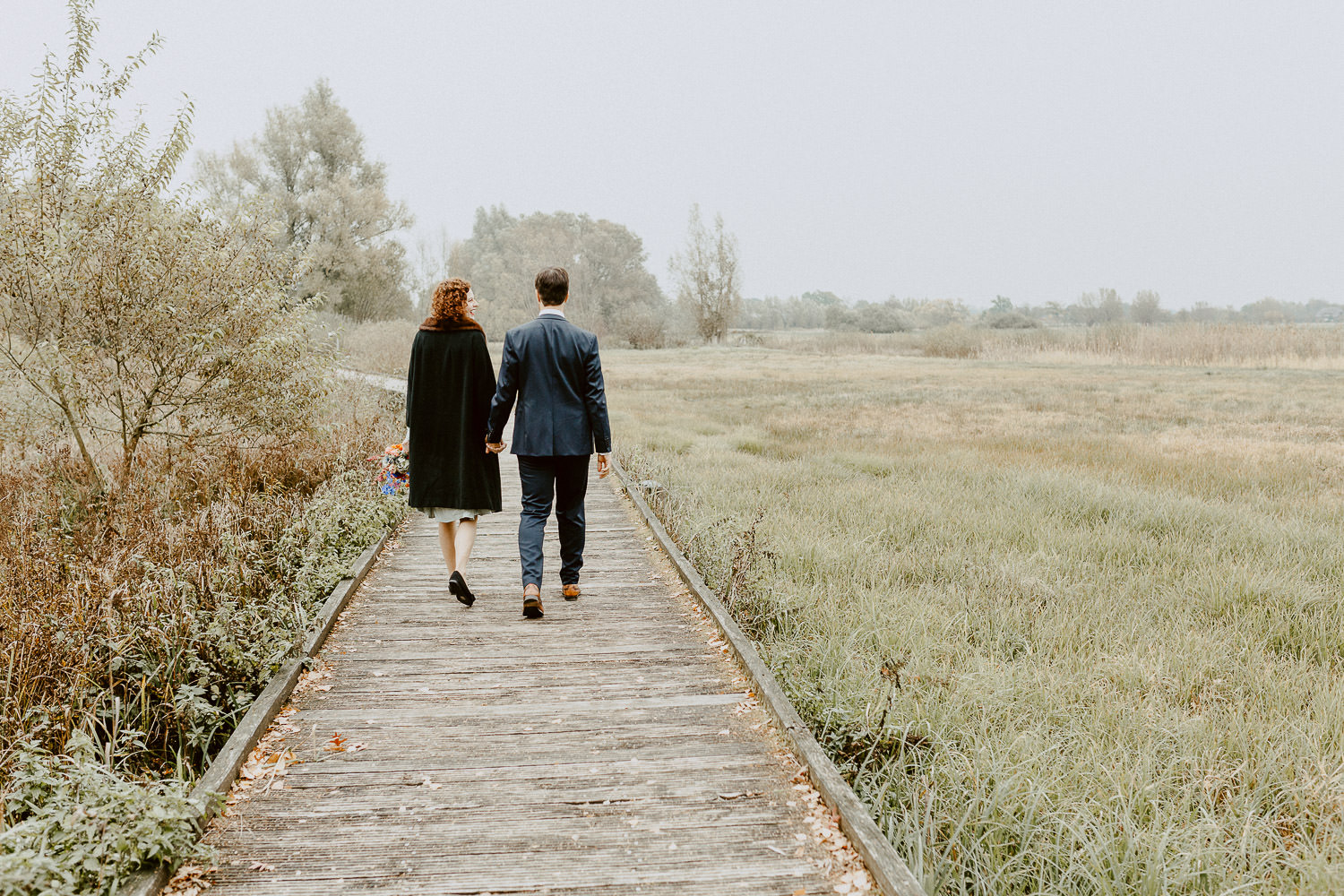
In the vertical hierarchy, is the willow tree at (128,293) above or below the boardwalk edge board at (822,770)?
above

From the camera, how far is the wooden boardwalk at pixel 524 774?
8.16 ft

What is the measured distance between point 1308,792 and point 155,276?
9269 millimetres

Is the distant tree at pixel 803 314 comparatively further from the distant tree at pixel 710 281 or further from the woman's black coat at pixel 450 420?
the woman's black coat at pixel 450 420

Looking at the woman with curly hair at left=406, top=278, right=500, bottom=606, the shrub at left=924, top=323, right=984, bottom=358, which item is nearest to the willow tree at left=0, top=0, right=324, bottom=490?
the woman with curly hair at left=406, top=278, right=500, bottom=606

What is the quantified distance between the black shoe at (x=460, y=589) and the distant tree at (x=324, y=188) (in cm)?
2736

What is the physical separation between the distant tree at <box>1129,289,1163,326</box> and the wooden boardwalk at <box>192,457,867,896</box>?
64.0 m

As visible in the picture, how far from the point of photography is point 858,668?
4.00m

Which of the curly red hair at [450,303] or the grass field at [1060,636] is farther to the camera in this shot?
the curly red hair at [450,303]

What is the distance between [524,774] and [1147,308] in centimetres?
6673

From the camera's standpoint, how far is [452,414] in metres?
4.99

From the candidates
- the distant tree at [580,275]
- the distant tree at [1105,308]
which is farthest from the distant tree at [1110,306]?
the distant tree at [580,275]

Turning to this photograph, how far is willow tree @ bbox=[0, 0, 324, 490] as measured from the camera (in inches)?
277

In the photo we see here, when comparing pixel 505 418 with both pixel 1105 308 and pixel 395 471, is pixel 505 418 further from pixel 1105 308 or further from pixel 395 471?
pixel 1105 308

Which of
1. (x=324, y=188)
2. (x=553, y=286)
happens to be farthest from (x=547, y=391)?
(x=324, y=188)
